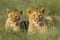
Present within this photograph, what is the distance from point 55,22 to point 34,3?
8.35ft

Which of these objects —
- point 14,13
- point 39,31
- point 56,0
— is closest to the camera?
point 39,31

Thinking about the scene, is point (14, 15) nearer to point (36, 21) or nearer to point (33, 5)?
point (36, 21)

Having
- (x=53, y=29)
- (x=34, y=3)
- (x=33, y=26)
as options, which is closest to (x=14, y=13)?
(x=33, y=26)

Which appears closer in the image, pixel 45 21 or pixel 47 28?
pixel 47 28

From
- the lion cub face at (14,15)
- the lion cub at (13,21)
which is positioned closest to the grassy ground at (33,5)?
the lion cub at (13,21)

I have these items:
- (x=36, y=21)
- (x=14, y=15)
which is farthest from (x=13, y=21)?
(x=36, y=21)

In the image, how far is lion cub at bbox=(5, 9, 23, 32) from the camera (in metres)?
8.88

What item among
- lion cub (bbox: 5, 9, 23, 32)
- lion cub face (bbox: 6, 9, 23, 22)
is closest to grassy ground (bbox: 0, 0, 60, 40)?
lion cub (bbox: 5, 9, 23, 32)

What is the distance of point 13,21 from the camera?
8.94 m

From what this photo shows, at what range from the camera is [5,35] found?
26.3 ft

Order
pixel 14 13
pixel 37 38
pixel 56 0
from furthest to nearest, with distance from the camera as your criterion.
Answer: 1. pixel 56 0
2. pixel 14 13
3. pixel 37 38

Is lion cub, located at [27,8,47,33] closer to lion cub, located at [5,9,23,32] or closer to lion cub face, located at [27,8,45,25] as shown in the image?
lion cub face, located at [27,8,45,25]

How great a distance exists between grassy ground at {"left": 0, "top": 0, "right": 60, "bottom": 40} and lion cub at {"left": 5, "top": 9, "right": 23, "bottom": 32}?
0.17 metres

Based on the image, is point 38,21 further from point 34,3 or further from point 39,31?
point 34,3
